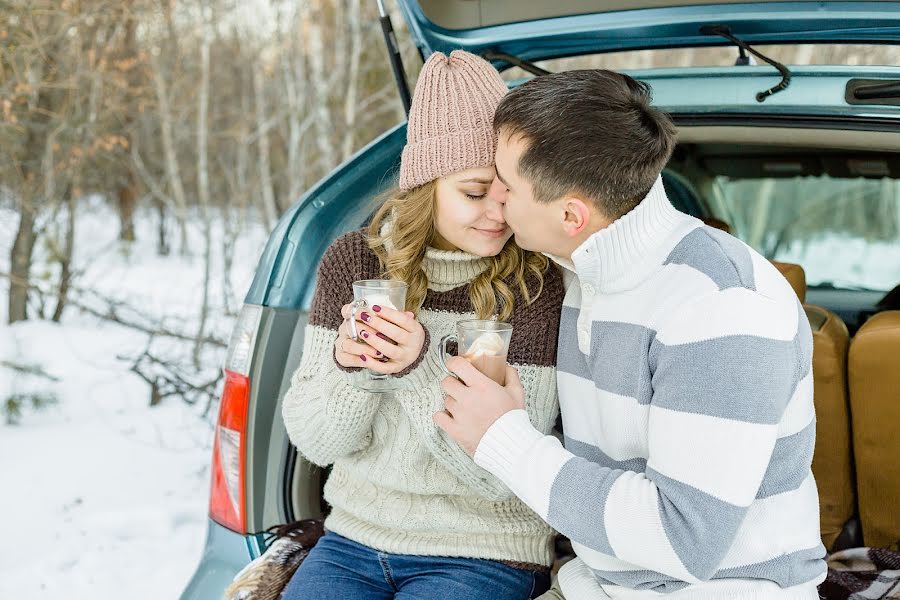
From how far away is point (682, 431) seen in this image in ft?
3.87

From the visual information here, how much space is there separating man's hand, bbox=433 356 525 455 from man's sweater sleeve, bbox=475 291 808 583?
0.12 m

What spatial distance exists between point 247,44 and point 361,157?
761 cm

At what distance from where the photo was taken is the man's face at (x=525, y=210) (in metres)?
1.36

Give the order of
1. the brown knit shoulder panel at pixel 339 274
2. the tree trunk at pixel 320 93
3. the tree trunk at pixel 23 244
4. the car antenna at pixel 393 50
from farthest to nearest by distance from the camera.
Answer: the tree trunk at pixel 320 93 → the tree trunk at pixel 23 244 → the car antenna at pixel 393 50 → the brown knit shoulder panel at pixel 339 274

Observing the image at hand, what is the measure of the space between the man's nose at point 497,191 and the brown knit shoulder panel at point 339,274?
0.32 metres

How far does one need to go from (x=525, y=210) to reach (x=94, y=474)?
292 centimetres

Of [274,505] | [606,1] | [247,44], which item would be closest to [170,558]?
[274,505]

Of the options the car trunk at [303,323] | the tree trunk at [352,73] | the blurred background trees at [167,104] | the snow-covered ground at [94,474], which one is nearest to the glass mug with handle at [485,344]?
the car trunk at [303,323]

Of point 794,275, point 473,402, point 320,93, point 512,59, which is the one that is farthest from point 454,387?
point 320,93

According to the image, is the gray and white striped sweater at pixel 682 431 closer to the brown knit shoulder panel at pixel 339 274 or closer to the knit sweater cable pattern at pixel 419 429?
the knit sweater cable pattern at pixel 419 429

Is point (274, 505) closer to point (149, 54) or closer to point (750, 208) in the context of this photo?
point (750, 208)

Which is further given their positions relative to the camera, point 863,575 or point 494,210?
point 863,575

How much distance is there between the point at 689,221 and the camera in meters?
1.38

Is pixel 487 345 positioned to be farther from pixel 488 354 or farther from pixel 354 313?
pixel 354 313
